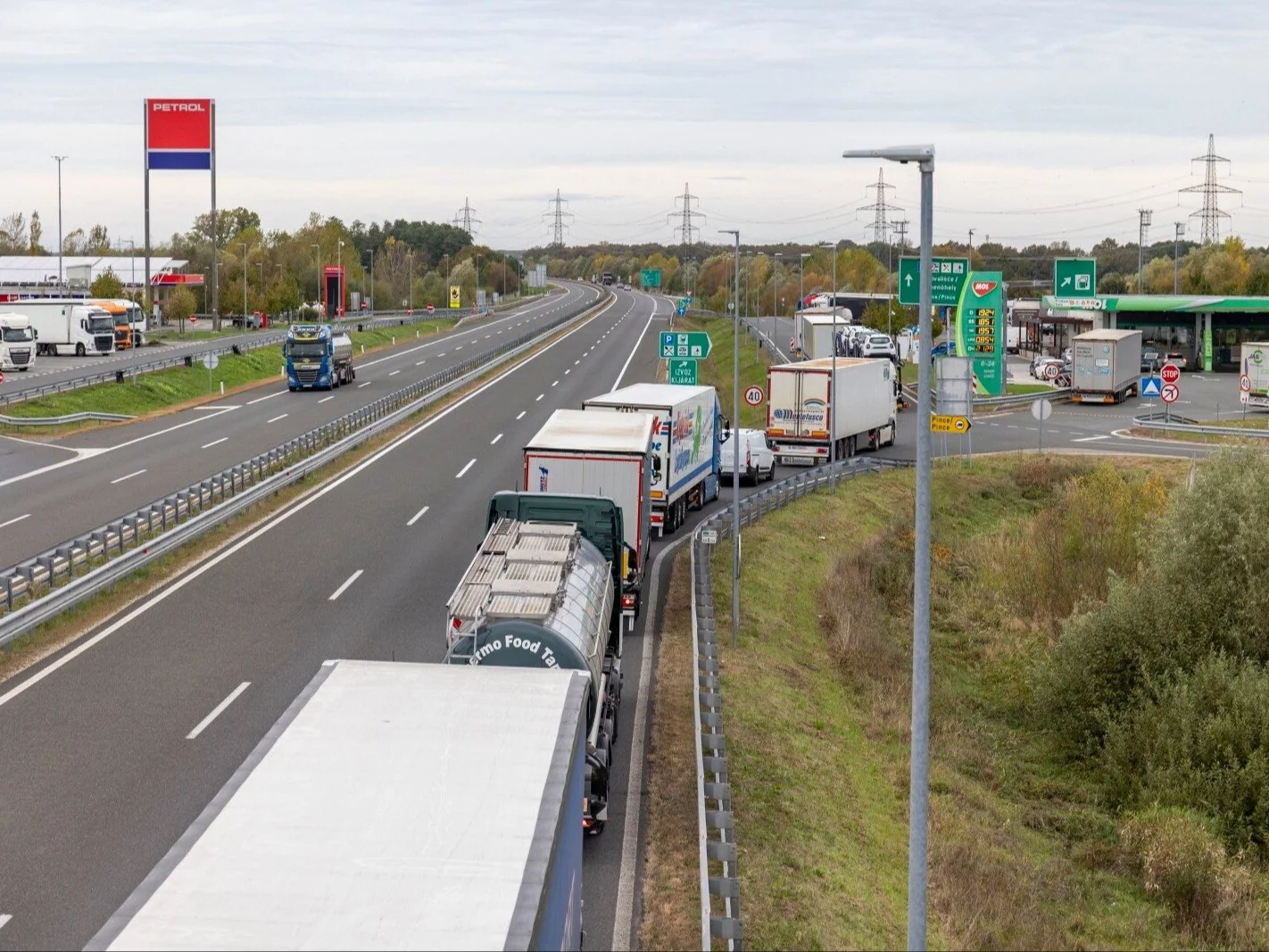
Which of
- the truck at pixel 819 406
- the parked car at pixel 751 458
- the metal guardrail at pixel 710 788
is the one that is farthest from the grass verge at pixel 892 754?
the truck at pixel 819 406

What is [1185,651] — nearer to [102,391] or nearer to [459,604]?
[459,604]

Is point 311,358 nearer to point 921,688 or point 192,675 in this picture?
point 192,675

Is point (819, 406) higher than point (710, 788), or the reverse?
point (819, 406)

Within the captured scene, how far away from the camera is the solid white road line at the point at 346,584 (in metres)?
27.3

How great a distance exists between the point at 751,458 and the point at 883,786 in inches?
965

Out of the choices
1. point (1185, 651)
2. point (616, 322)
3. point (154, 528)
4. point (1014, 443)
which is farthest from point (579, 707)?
point (616, 322)

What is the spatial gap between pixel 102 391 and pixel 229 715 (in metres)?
43.2

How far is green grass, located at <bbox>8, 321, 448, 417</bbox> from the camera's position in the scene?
56.0 meters

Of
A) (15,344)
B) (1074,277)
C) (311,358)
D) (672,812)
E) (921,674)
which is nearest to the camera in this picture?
(921,674)

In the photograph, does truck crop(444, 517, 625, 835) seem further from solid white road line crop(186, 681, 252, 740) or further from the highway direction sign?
the highway direction sign

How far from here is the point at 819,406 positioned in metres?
48.7

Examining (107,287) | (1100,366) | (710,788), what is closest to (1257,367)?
(1100,366)

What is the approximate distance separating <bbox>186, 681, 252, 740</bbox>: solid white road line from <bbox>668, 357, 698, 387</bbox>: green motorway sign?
3255cm

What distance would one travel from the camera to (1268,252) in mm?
198625
